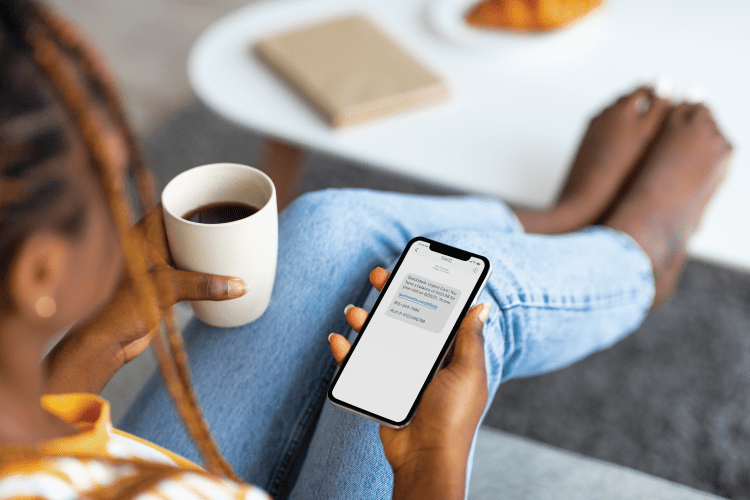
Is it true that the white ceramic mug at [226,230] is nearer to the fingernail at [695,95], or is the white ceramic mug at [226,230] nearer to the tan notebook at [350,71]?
the tan notebook at [350,71]

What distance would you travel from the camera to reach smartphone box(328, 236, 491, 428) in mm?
461

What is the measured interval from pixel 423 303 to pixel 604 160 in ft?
1.58

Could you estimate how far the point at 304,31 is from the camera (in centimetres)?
96

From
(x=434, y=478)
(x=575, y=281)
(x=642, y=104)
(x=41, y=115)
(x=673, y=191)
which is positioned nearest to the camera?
(x=41, y=115)

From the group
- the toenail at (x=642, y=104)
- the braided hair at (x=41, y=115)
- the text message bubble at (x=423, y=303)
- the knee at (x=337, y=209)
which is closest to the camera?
the braided hair at (x=41, y=115)

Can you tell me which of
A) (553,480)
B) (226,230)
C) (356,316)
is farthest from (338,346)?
(553,480)

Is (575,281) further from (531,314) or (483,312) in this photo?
(483,312)

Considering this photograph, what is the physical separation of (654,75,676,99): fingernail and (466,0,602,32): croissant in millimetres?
176

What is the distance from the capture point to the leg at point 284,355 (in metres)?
0.52

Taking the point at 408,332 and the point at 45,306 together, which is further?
the point at 408,332

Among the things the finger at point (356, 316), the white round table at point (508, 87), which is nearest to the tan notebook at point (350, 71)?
the white round table at point (508, 87)

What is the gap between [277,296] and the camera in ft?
1.84

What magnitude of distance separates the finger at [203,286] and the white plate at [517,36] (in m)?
0.67

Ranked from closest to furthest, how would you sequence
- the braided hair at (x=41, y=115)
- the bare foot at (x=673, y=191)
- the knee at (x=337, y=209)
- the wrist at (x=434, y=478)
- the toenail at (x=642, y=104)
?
the braided hair at (x=41, y=115)
the wrist at (x=434, y=478)
the knee at (x=337, y=209)
the bare foot at (x=673, y=191)
the toenail at (x=642, y=104)
